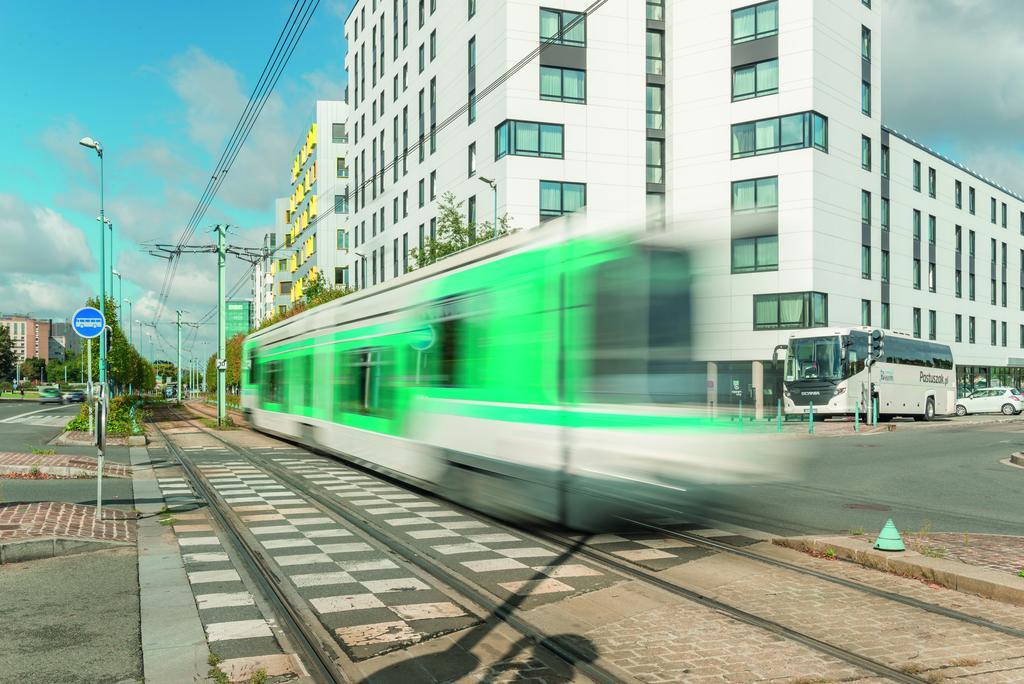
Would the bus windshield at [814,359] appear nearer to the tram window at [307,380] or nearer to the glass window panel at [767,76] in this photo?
the glass window panel at [767,76]

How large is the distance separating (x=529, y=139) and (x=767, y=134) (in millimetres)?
11362

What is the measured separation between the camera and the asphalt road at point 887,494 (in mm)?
10352

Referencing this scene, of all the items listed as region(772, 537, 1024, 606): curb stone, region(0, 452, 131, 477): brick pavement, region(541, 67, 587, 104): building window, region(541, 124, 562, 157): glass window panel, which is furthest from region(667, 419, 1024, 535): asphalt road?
region(541, 67, 587, 104): building window

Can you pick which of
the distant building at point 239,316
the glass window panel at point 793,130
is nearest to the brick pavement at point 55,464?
the glass window panel at point 793,130

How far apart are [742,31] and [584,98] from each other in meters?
8.46

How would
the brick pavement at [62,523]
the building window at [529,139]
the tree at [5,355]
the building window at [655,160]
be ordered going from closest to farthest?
the brick pavement at [62,523] → the building window at [529,139] → the building window at [655,160] → the tree at [5,355]

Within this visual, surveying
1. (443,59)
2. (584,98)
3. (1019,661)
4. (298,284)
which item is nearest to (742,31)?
(584,98)

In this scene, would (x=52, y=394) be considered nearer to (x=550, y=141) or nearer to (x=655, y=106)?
(x=550, y=141)

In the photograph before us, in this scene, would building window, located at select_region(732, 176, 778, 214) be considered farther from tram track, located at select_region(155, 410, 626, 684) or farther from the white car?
tram track, located at select_region(155, 410, 626, 684)

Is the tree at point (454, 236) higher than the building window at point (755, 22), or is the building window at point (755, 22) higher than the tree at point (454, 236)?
the building window at point (755, 22)

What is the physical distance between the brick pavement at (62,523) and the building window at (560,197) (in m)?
29.9

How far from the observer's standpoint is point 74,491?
13.3 meters

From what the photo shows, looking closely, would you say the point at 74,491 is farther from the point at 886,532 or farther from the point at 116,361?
the point at 116,361

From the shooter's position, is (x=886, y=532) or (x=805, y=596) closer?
(x=805, y=596)
